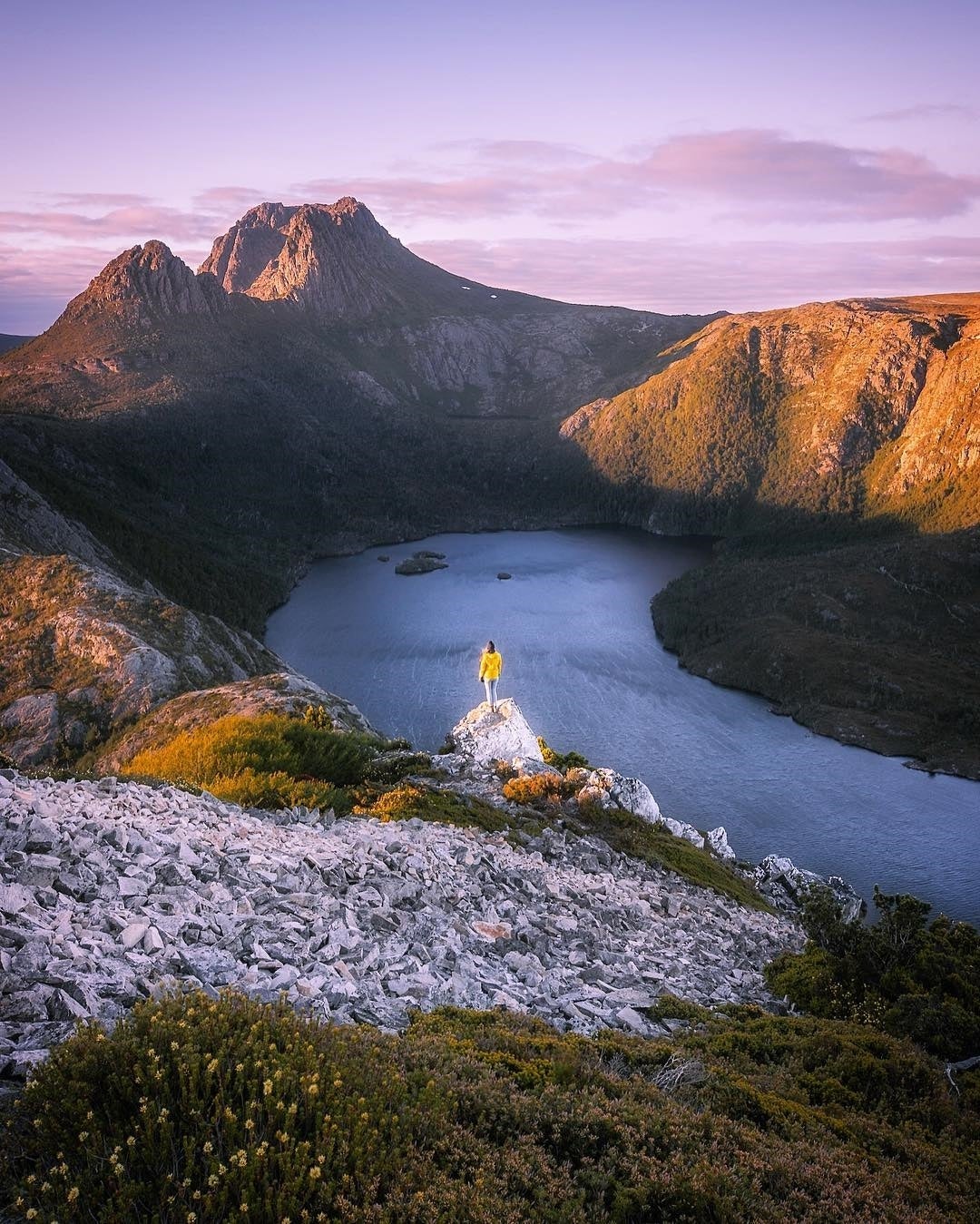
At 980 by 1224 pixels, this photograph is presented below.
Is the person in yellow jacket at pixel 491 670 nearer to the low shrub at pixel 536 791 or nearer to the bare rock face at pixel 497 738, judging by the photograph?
the bare rock face at pixel 497 738

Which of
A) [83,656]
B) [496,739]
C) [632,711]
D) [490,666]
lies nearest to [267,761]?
[496,739]

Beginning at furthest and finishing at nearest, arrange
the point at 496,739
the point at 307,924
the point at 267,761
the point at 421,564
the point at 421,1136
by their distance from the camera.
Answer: the point at 421,564 < the point at 496,739 < the point at 267,761 < the point at 307,924 < the point at 421,1136

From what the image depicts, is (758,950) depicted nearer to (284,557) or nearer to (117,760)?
(117,760)

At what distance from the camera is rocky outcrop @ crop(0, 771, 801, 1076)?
8375 mm

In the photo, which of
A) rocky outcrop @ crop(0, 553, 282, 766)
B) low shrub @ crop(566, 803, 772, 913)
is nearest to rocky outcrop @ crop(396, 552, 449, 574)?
rocky outcrop @ crop(0, 553, 282, 766)

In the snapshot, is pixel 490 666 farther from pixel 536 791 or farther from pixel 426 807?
pixel 426 807

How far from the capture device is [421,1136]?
6527mm

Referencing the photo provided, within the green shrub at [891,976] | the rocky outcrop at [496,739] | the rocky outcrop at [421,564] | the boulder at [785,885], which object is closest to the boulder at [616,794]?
the rocky outcrop at [496,739]

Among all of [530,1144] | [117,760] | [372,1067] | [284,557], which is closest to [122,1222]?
[372,1067]

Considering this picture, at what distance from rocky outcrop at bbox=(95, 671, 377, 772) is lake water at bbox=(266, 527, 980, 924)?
42.1 meters

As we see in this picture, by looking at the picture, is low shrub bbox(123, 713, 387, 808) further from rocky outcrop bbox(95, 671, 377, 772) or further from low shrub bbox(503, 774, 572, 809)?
rocky outcrop bbox(95, 671, 377, 772)

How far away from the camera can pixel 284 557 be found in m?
167

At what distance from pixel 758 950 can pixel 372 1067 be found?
13.2 metres

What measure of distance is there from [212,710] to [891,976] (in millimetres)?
21347
